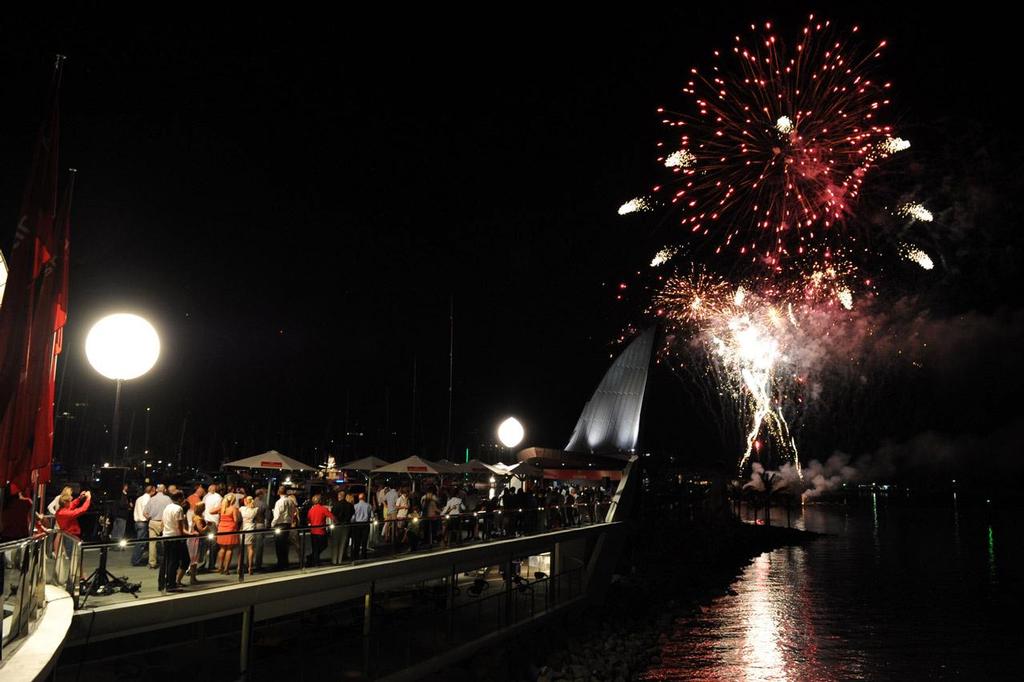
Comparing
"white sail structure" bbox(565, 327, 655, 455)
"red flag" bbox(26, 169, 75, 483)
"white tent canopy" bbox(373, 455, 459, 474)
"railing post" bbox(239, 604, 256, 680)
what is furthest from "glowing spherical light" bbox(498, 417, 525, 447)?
"red flag" bbox(26, 169, 75, 483)

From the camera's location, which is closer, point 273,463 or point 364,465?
point 273,463

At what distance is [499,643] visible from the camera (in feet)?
70.9

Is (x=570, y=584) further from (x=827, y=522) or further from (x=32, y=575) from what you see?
(x=827, y=522)

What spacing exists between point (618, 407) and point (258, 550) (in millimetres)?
38723

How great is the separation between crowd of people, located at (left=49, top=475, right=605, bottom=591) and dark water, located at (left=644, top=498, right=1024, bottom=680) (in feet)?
29.5

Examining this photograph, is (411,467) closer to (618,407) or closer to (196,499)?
(196,499)

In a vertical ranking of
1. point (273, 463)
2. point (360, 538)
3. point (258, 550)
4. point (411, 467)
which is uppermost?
point (273, 463)

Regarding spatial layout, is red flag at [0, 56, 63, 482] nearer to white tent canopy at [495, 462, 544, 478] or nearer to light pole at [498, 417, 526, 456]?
white tent canopy at [495, 462, 544, 478]

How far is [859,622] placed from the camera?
107 feet

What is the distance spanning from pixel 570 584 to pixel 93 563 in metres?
20.3

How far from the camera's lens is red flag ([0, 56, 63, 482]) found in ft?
26.1

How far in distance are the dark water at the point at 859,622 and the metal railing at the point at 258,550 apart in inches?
372

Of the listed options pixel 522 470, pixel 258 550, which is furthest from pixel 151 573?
pixel 522 470

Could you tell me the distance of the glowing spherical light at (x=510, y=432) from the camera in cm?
4066
